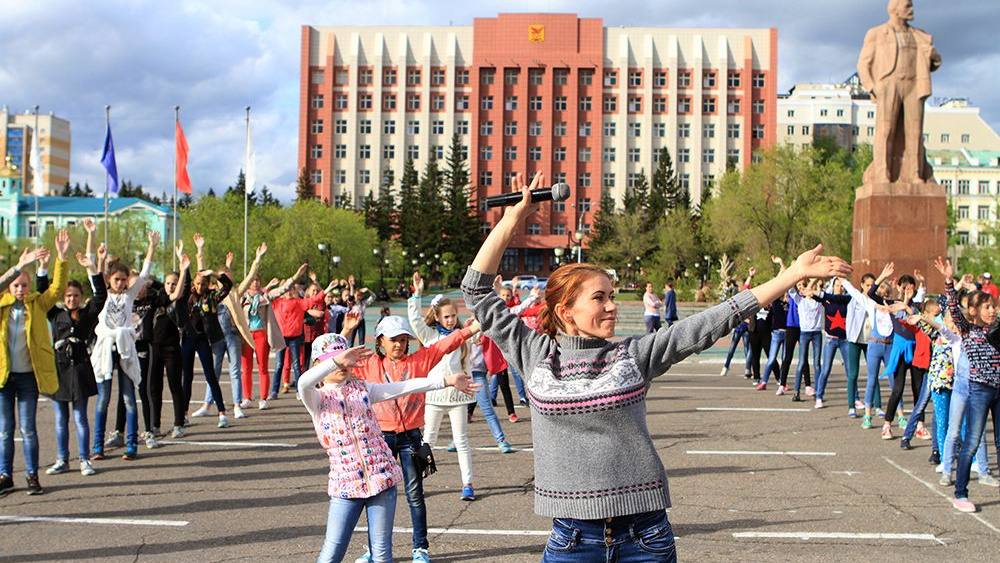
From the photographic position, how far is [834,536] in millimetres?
6520

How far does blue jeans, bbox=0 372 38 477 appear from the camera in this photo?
312 inches

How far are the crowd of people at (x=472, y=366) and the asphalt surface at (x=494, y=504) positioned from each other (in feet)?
1.13

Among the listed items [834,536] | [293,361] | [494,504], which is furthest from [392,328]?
[293,361]

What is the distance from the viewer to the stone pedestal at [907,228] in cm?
2014

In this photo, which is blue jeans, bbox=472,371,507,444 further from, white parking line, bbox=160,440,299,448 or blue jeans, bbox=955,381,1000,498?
blue jeans, bbox=955,381,1000,498

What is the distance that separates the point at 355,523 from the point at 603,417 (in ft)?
6.90

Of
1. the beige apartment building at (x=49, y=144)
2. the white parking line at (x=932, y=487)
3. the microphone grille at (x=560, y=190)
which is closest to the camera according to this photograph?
the microphone grille at (x=560, y=190)

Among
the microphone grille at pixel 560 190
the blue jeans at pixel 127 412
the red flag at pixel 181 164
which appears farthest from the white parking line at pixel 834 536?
the red flag at pixel 181 164

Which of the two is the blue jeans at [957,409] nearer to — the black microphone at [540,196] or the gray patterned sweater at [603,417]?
the gray patterned sweater at [603,417]

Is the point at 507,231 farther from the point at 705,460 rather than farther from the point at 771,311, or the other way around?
the point at 771,311

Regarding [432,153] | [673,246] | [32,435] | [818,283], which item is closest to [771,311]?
[818,283]

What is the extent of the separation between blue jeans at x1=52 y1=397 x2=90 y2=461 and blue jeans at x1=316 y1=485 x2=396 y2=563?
4.97 meters

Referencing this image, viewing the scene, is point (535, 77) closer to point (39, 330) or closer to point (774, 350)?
point (774, 350)

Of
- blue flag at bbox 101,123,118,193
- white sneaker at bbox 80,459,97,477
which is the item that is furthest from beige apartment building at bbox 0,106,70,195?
white sneaker at bbox 80,459,97,477
